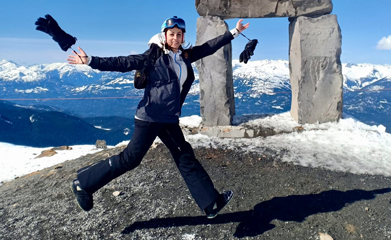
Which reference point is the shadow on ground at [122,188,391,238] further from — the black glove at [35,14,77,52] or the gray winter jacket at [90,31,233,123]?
the black glove at [35,14,77,52]

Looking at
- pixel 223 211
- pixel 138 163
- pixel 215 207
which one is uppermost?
pixel 138 163

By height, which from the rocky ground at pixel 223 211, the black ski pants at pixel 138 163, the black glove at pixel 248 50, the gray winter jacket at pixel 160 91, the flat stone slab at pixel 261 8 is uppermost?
the flat stone slab at pixel 261 8

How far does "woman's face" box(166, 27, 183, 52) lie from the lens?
3.12 metres

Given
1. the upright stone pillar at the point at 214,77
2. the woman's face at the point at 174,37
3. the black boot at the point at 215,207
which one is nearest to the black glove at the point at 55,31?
the woman's face at the point at 174,37

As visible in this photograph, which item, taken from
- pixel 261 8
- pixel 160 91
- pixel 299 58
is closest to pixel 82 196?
pixel 160 91

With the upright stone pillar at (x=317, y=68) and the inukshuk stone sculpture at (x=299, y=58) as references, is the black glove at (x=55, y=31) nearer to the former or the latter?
the inukshuk stone sculpture at (x=299, y=58)

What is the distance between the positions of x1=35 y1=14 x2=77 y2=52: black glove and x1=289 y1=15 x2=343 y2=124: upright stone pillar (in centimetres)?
560

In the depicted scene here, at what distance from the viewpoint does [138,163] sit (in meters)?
3.15

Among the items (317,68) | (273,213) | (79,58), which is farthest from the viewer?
(317,68)

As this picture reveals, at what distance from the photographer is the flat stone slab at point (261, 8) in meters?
6.71

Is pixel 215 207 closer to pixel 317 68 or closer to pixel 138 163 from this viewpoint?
pixel 138 163

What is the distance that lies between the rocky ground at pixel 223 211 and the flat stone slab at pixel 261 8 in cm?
380

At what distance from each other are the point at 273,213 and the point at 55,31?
3.18 meters

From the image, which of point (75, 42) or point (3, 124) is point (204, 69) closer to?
point (75, 42)
